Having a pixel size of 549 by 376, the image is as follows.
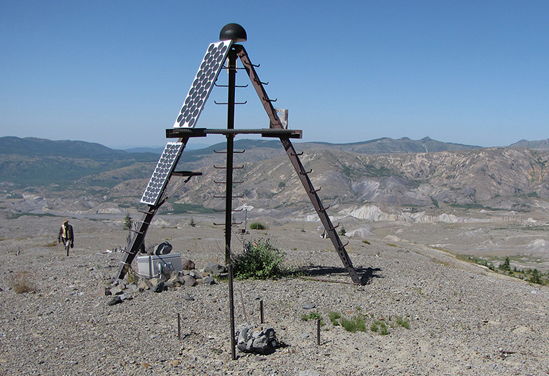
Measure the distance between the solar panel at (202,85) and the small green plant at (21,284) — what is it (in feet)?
17.3

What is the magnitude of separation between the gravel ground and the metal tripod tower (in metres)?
1.38

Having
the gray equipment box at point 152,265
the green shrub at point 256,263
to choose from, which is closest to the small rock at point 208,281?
the green shrub at point 256,263

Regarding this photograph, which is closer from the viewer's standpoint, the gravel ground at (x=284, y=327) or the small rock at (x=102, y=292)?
the gravel ground at (x=284, y=327)

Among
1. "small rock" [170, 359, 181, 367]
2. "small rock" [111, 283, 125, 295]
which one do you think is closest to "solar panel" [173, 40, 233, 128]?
"small rock" [111, 283, 125, 295]

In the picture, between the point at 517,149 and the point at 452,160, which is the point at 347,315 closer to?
the point at 452,160

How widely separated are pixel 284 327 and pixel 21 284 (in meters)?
6.79

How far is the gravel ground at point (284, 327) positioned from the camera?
664 centimetres

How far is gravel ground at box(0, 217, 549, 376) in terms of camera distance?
664cm

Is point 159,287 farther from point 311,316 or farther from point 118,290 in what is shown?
point 311,316

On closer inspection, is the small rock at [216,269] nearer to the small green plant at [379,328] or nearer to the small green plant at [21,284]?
the small green plant at [21,284]

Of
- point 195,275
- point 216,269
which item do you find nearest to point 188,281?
point 195,275

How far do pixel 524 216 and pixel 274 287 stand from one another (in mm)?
88907

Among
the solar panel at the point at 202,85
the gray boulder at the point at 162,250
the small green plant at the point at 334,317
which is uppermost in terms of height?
the solar panel at the point at 202,85

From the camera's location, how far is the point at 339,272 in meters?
12.6
